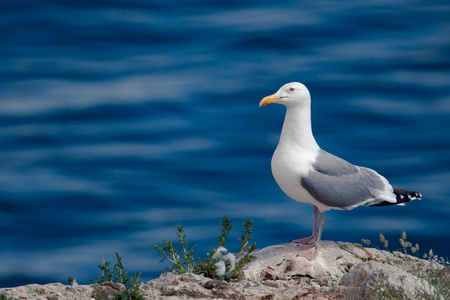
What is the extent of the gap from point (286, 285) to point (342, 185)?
1.24m

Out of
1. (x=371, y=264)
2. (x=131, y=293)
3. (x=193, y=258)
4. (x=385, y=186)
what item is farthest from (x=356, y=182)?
(x=131, y=293)

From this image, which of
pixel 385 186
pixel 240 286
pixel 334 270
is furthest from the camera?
pixel 385 186

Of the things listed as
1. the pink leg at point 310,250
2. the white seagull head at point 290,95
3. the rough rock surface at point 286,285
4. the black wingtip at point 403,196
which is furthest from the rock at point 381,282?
the white seagull head at point 290,95

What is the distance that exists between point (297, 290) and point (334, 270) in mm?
1107

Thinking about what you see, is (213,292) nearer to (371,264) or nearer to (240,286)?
(240,286)

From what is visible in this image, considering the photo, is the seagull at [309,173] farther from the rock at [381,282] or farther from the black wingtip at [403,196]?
the rock at [381,282]

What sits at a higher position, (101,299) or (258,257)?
(258,257)

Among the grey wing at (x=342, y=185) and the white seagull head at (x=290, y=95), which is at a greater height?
the white seagull head at (x=290, y=95)

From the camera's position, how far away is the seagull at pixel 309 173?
20.3 ft

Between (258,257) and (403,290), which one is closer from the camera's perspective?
(403,290)

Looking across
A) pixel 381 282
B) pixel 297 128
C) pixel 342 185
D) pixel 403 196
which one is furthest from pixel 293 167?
pixel 381 282

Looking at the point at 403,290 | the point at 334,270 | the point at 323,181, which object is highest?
the point at 323,181

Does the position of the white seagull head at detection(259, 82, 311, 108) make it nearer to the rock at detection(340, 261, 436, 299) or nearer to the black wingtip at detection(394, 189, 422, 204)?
the black wingtip at detection(394, 189, 422, 204)

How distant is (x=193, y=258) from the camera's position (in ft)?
19.0
